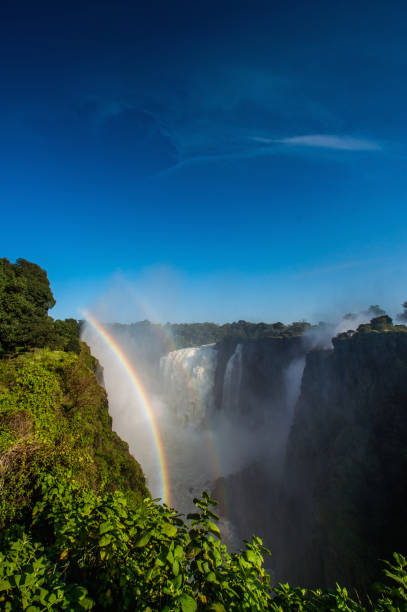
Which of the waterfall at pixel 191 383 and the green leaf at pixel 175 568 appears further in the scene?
the waterfall at pixel 191 383

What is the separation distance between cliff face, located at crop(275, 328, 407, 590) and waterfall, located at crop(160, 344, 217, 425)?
31217mm

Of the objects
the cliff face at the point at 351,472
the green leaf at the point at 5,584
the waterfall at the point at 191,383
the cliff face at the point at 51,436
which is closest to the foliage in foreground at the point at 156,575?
the green leaf at the point at 5,584

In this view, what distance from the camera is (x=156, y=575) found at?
2.94 metres

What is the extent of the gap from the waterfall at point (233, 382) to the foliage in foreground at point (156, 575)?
44989 millimetres

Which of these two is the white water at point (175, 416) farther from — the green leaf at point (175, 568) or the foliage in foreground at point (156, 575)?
the green leaf at point (175, 568)

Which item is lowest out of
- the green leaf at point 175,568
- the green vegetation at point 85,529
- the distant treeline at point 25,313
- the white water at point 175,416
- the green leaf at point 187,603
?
the white water at point 175,416

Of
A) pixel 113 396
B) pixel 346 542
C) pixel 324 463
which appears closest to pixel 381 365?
A: pixel 324 463

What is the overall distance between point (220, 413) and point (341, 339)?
34.6m

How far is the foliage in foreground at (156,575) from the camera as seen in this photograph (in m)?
2.52

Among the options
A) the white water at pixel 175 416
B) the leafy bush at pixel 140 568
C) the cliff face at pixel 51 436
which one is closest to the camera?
the leafy bush at pixel 140 568

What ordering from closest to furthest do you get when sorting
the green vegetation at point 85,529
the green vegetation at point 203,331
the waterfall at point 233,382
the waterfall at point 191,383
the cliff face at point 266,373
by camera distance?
the green vegetation at point 85,529 → the cliff face at point 266,373 → the waterfall at point 233,382 → the waterfall at point 191,383 → the green vegetation at point 203,331

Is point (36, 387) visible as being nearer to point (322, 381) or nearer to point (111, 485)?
point (111, 485)

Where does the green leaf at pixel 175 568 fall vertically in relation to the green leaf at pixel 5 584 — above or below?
above

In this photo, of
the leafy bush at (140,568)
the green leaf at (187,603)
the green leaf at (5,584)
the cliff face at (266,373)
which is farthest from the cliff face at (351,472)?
the green leaf at (5,584)
